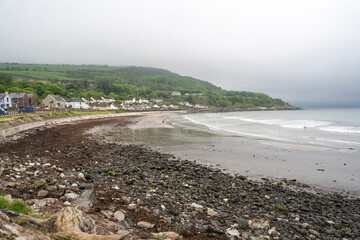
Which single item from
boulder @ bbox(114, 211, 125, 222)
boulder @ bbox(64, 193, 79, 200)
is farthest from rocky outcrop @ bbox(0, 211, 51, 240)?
boulder @ bbox(64, 193, 79, 200)

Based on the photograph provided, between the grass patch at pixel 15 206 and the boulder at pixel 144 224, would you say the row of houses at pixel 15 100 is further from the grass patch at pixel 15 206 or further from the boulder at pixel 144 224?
the boulder at pixel 144 224

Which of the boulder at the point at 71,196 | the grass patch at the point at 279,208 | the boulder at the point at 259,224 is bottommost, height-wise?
the grass patch at the point at 279,208

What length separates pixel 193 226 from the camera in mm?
5863

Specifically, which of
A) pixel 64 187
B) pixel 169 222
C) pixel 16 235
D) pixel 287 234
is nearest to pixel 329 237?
pixel 287 234

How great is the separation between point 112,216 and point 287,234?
4.89 meters

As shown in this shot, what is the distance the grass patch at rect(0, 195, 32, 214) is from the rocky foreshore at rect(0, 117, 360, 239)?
0.85 ft

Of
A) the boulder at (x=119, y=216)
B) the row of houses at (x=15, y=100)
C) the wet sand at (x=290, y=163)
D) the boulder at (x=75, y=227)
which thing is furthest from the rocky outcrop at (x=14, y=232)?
the row of houses at (x=15, y=100)

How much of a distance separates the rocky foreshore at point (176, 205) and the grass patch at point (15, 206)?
0.26 m

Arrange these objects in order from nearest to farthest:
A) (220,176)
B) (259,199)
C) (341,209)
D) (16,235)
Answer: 1. (16,235)
2. (341,209)
3. (259,199)
4. (220,176)

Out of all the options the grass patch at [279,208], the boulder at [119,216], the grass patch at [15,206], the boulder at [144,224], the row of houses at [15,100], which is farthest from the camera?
the row of houses at [15,100]

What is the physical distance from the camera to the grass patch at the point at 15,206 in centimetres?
479

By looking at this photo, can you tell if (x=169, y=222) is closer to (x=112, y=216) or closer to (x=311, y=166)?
(x=112, y=216)

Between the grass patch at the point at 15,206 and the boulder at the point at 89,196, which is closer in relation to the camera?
the grass patch at the point at 15,206

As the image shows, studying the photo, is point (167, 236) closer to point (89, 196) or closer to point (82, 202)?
point (82, 202)
